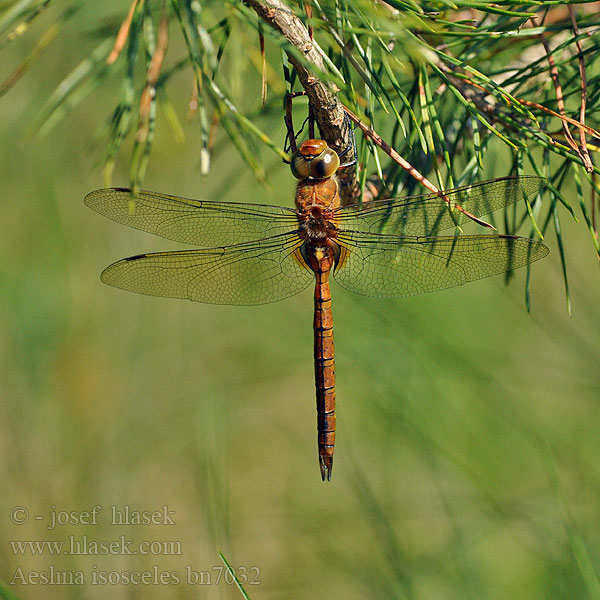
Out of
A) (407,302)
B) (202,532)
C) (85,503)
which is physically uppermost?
(407,302)

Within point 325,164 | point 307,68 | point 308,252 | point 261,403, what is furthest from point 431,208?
point 261,403

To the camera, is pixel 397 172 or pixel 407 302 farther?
pixel 407 302

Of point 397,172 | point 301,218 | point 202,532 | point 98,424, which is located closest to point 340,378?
point 202,532

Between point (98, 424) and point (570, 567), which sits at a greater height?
point (98, 424)

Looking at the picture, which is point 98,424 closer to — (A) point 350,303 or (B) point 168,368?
(B) point 168,368

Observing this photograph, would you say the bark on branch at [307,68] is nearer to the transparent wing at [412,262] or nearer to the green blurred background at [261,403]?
the transparent wing at [412,262]

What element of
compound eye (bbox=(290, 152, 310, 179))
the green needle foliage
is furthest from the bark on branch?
compound eye (bbox=(290, 152, 310, 179))

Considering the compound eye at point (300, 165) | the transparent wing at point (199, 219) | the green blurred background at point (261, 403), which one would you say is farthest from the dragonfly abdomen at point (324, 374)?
the green blurred background at point (261, 403)

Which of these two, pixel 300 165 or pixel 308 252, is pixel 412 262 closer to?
pixel 308 252
